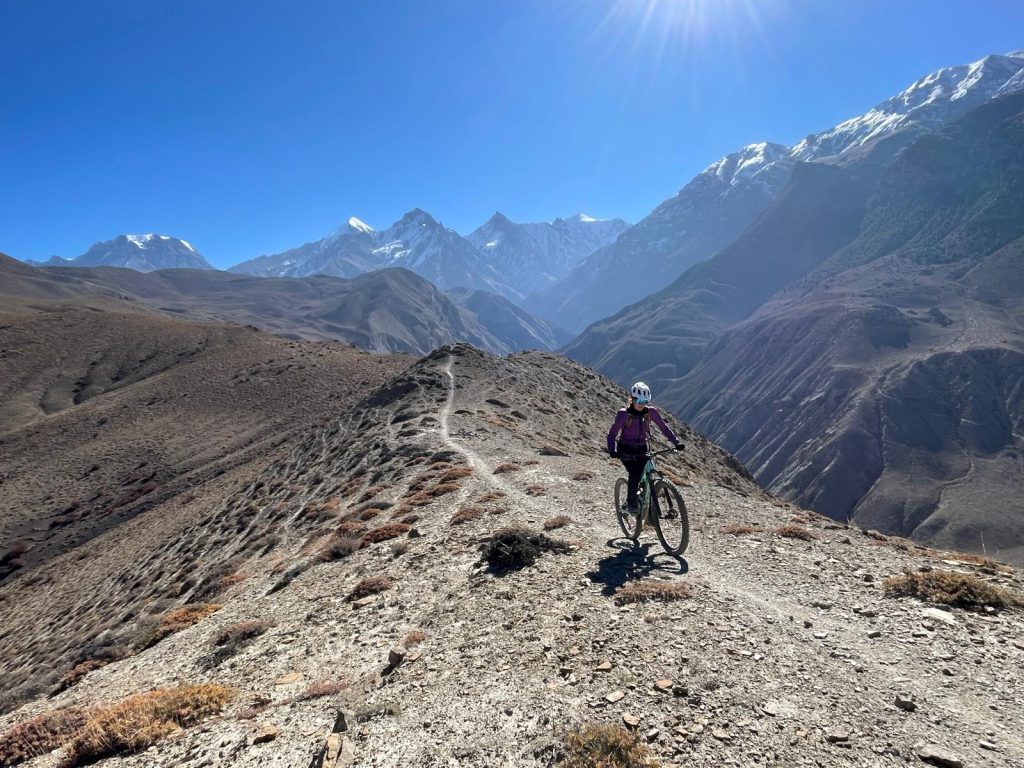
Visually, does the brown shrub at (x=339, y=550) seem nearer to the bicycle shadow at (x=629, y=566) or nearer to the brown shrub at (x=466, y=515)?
the brown shrub at (x=466, y=515)

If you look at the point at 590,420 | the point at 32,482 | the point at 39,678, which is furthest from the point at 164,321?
the point at 39,678

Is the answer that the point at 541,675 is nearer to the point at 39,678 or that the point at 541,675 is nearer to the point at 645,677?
the point at 645,677

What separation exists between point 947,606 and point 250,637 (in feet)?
45.7

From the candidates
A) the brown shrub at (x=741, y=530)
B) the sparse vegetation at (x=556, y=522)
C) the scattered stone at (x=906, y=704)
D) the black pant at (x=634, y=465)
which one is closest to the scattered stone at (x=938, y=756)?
the scattered stone at (x=906, y=704)

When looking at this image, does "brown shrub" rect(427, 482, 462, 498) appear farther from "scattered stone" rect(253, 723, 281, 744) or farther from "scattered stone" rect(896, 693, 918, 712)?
"scattered stone" rect(896, 693, 918, 712)

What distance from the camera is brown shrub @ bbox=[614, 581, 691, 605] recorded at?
1038cm

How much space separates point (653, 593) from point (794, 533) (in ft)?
20.7

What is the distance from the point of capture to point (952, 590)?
9.50 meters

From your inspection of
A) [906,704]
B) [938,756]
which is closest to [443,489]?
[906,704]

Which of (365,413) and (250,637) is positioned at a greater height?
(365,413)

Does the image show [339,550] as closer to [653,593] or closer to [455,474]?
[455,474]

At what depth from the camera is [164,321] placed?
447 ft

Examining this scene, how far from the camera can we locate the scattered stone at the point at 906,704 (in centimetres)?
670

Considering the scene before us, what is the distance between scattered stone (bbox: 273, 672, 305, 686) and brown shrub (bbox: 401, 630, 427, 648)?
75.3 inches
